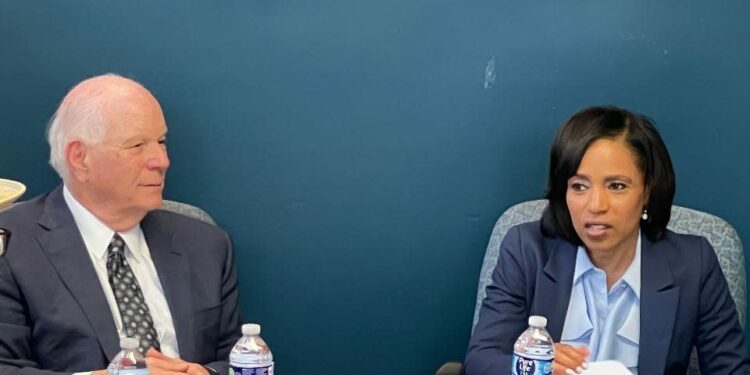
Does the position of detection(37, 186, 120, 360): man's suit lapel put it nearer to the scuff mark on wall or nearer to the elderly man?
the elderly man

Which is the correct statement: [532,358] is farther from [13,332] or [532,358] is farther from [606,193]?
[13,332]

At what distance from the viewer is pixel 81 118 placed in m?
2.45

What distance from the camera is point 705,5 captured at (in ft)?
9.87

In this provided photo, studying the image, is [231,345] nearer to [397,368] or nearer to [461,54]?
[397,368]

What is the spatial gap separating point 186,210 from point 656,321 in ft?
4.29

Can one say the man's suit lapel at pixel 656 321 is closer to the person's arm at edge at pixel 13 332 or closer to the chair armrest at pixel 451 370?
the chair armrest at pixel 451 370

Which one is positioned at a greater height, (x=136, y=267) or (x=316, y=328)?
(x=136, y=267)

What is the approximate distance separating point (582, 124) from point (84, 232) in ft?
4.23

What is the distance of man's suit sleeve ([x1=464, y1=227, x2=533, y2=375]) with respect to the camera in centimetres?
253

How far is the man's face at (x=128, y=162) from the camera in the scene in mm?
2441

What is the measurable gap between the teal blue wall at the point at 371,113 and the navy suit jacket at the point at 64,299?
480mm

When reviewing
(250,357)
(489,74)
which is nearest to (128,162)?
(250,357)

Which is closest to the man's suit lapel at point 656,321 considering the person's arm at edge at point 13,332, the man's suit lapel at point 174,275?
the man's suit lapel at point 174,275

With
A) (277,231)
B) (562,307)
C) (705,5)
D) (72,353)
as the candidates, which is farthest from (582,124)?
(72,353)
